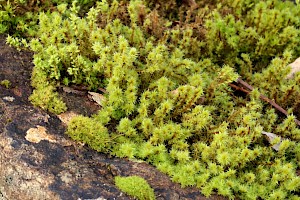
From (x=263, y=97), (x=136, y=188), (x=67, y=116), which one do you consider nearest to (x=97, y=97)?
(x=67, y=116)

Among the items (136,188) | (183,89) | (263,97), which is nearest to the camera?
(136,188)

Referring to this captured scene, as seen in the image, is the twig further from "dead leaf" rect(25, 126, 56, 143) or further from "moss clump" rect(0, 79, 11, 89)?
"moss clump" rect(0, 79, 11, 89)

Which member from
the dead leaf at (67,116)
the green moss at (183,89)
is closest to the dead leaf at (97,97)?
the green moss at (183,89)

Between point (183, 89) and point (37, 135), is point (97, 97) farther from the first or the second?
point (183, 89)

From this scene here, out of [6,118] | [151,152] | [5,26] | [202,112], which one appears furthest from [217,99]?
[5,26]

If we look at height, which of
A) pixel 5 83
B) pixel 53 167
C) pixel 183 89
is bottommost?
pixel 53 167

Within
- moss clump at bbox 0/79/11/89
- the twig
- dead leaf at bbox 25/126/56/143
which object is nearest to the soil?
dead leaf at bbox 25/126/56/143

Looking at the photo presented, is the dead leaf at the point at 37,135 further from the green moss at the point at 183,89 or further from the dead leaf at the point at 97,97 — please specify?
the dead leaf at the point at 97,97
